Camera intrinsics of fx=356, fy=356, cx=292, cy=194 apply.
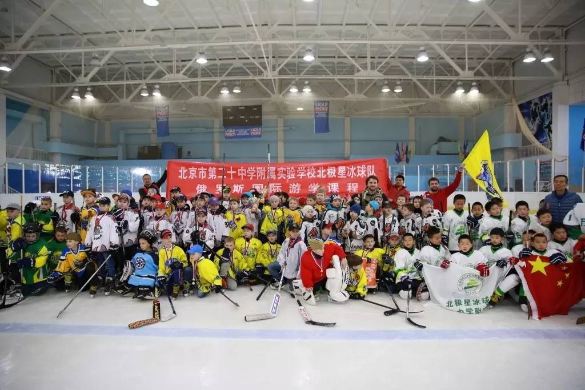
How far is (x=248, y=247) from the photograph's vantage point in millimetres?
5543

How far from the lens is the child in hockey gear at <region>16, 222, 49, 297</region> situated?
5.00 metres

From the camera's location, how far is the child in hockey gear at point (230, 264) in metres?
5.31

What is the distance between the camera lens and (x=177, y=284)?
493 cm

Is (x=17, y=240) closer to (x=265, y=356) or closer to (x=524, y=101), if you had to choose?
(x=265, y=356)

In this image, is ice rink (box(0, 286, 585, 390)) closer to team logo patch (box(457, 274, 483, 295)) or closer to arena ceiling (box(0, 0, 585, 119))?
team logo patch (box(457, 274, 483, 295))

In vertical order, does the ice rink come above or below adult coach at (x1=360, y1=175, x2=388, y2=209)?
below

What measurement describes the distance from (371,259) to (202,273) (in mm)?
2411

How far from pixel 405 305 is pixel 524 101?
16564mm

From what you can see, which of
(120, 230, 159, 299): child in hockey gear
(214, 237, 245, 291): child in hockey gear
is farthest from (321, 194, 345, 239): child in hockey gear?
(120, 230, 159, 299): child in hockey gear

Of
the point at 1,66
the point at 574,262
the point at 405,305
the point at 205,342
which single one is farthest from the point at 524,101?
the point at 1,66

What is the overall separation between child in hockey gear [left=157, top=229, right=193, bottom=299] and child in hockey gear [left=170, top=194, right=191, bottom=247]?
701 millimetres

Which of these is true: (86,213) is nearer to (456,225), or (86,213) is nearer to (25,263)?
(25,263)

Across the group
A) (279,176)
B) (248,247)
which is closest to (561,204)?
(248,247)

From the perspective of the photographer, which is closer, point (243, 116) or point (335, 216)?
point (335, 216)
